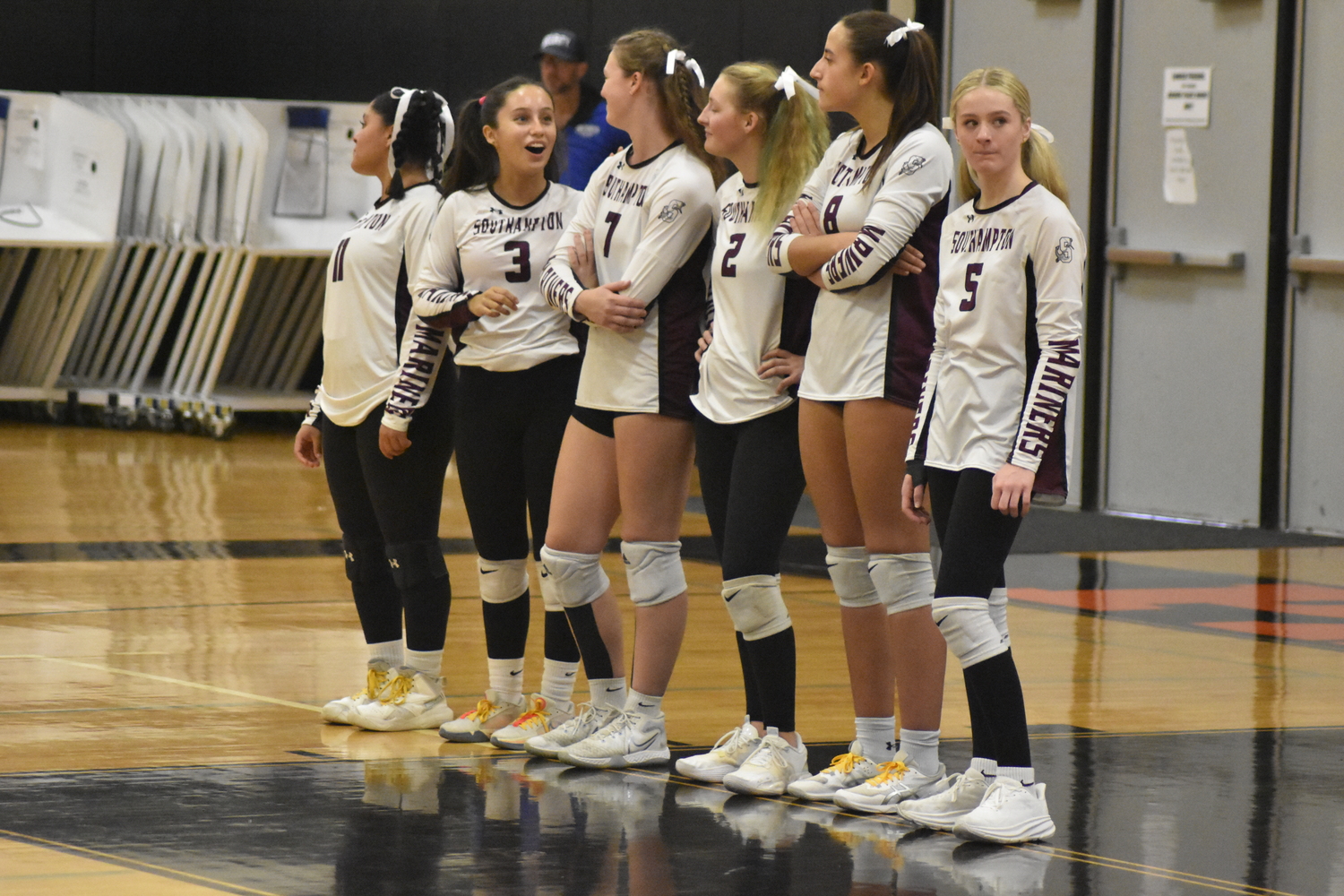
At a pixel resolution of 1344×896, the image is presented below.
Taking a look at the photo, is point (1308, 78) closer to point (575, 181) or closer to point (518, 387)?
point (575, 181)

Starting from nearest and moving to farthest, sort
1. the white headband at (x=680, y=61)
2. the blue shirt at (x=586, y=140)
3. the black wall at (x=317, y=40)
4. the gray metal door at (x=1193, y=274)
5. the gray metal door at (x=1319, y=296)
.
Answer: the white headband at (x=680, y=61)
the blue shirt at (x=586, y=140)
the gray metal door at (x=1319, y=296)
the gray metal door at (x=1193, y=274)
the black wall at (x=317, y=40)

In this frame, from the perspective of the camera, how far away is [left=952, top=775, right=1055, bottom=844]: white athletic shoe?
3873 mm

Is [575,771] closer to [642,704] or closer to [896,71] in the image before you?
[642,704]

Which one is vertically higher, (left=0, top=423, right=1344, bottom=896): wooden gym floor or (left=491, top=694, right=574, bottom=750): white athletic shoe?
(left=491, top=694, right=574, bottom=750): white athletic shoe

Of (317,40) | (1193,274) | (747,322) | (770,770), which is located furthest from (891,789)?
(317,40)

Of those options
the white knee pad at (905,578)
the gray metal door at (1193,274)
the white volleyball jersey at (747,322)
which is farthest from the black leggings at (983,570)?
the gray metal door at (1193,274)

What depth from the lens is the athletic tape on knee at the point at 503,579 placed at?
4.98 m

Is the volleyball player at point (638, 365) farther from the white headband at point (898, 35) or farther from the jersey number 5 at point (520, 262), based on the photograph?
the white headband at point (898, 35)

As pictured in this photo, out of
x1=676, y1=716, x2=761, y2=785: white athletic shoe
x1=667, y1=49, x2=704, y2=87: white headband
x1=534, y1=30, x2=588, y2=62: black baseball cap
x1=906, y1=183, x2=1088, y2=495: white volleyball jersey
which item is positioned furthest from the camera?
x1=534, y1=30, x2=588, y2=62: black baseball cap

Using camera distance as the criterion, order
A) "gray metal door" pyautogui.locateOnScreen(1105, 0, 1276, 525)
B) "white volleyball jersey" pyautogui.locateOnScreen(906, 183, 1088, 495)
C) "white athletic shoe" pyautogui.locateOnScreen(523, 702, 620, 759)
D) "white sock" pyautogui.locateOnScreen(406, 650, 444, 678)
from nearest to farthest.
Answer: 1. "white volleyball jersey" pyautogui.locateOnScreen(906, 183, 1088, 495)
2. "white athletic shoe" pyautogui.locateOnScreen(523, 702, 620, 759)
3. "white sock" pyautogui.locateOnScreen(406, 650, 444, 678)
4. "gray metal door" pyautogui.locateOnScreen(1105, 0, 1276, 525)

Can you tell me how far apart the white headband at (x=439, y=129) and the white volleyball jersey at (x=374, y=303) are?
0.11 meters

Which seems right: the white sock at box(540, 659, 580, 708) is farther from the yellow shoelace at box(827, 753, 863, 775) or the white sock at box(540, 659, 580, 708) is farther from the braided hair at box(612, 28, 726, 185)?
the braided hair at box(612, 28, 726, 185)

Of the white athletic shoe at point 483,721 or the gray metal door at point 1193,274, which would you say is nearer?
the white athletic shoe at point 483,721

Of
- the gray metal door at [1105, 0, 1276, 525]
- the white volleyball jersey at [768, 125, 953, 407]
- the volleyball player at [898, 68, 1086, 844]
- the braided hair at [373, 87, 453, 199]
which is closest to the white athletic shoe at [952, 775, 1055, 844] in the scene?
the volleyball player at [898, 68, 1086, 844]
